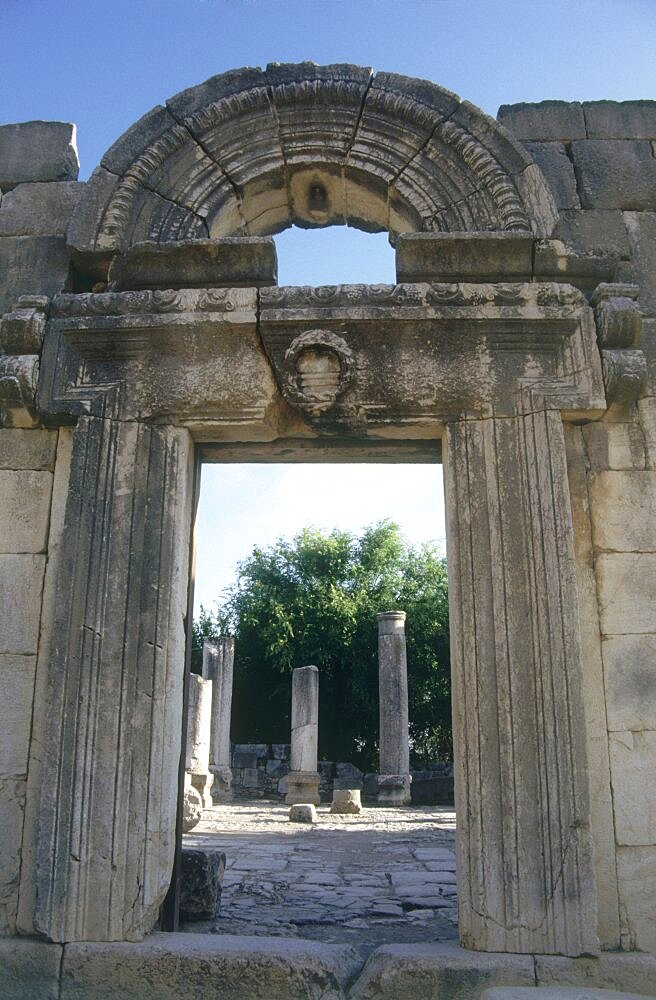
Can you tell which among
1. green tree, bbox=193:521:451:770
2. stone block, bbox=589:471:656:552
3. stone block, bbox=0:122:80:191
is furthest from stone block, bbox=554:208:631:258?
green tree, bbox=193:521:451:770

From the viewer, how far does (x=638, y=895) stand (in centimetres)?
372

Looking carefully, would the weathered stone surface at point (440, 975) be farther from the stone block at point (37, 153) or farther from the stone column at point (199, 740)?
the stone column at point (199, 740)

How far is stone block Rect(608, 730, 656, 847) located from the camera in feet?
12.4

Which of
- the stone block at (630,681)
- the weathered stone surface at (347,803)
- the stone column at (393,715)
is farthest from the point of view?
the stone column at (393,715)

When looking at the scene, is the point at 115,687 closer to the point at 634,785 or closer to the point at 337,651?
the point at 634,785

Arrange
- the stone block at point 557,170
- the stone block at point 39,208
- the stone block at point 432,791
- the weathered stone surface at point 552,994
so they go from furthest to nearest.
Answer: the stone block at point 432,791 → the stone block at point 39,208 → the stone block at point 557,170 → the weathered stone surface at point 552,994

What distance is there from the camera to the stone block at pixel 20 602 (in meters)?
4.16

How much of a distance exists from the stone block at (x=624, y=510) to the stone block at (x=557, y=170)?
5.54 feet

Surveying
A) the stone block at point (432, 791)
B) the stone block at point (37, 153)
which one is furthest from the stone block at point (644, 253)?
the stone block at point (432, 791)

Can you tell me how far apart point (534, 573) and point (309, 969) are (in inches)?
79.3

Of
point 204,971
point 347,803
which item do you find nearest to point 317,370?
point 204,971

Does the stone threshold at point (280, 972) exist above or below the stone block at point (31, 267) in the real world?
below

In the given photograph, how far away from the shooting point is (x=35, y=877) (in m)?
3.78

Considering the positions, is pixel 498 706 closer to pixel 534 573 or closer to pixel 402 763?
pixel 534 573
